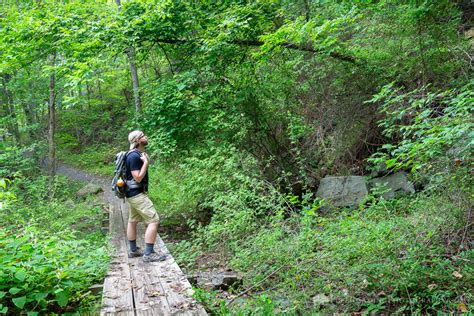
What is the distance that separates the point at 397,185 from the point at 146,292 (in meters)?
A: 6.93

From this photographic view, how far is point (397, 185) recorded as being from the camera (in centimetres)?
930

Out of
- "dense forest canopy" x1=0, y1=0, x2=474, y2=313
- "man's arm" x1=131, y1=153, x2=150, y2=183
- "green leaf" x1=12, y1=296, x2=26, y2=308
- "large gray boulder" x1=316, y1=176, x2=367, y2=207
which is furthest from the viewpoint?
"large gray boulder" x1=316, y1=176, x2=367, y2=207

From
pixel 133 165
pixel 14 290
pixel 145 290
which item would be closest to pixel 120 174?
pixel 133 165

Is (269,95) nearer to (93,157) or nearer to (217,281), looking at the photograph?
(217,281)

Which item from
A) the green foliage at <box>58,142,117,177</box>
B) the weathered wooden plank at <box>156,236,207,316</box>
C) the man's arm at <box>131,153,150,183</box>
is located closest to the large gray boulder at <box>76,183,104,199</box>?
the green foliage at <box>58,142,117,177</box>

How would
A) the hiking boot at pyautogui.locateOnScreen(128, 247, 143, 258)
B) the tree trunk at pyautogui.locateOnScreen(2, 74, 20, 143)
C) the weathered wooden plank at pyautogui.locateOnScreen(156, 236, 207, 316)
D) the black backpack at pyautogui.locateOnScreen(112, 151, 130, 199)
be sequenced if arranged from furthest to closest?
the tree trunk at pyautogui.locateOnScreen(2, 74, 20, 143), the hiking boot at pyautogui.locateOnScreen(128, 247, 143, 258), the black backpack at pyautogui.locateOnScreen(112, 151, 130, 199), the weathered wooden plank at pyautogui.locateOnScreen(156, 236, 207, 316)

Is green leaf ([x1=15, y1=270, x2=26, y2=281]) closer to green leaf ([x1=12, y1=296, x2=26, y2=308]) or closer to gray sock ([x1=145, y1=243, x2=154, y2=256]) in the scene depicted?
green leaf ([x1=12, y1=296, x2=26, y2=308])

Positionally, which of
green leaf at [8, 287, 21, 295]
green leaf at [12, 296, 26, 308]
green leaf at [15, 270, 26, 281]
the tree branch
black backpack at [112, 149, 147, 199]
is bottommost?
green leaf at [12, 296, 26, 308]

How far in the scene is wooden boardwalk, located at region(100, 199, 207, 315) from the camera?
413 centimetres

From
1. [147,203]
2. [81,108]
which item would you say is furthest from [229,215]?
[81,108]

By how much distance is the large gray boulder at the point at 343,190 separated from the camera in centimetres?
922

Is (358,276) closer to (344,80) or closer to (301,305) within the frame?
(301,305)

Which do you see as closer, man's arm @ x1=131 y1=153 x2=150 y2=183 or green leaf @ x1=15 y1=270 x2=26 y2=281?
green leaf @ x1=15 y1=270 x2=26 y2=281

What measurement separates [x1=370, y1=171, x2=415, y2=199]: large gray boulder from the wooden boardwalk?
18.6ft
